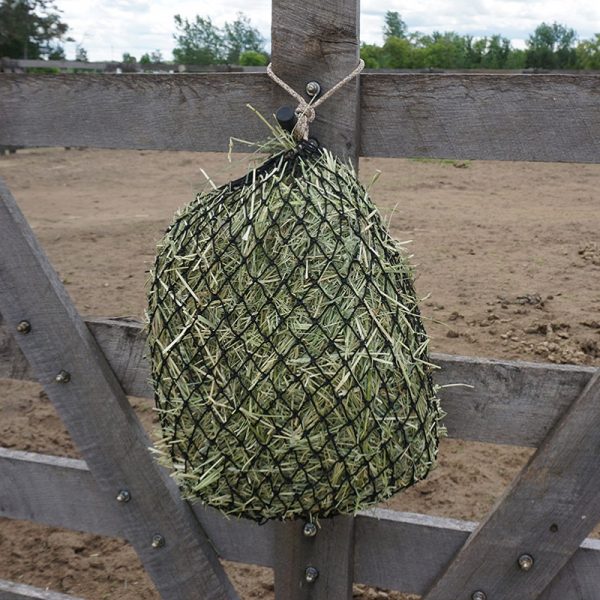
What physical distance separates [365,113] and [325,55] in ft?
0.52

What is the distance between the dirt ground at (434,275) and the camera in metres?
3.46

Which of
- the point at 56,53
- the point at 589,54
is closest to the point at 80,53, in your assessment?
the point at 56,53

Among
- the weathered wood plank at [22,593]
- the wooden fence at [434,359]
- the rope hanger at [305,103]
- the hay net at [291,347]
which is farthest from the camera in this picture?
the weathered wood plank at [22,593]

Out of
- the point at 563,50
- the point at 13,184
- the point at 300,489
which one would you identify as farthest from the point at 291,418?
the point at 563,50

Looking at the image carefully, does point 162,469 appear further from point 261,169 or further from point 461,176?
point 461,176

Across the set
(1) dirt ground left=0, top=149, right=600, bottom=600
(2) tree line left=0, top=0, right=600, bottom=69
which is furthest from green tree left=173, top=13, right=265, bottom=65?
(1) dirt ground left=0, top=149, right=600, bottom=600

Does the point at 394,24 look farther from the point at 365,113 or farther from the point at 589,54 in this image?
the point at 365,113

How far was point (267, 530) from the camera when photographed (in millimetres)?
2316

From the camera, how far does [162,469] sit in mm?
2301

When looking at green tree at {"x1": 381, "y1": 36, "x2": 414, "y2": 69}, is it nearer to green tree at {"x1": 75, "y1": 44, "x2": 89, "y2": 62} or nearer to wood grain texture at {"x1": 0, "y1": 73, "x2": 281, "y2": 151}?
green tree at {"x1": 75, "y1": 44, "x2": 89, "y2": 62}

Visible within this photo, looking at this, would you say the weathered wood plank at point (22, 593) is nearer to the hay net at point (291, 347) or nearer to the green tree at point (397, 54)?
the hay net at point (291, 347)

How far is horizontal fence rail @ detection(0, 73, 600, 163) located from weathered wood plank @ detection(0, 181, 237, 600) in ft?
0.88

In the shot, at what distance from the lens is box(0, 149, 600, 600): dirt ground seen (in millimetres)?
3465

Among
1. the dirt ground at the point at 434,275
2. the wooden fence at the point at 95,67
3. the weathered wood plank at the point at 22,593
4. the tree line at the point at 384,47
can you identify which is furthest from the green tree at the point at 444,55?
the weathered wood plank at the point at 22,593
